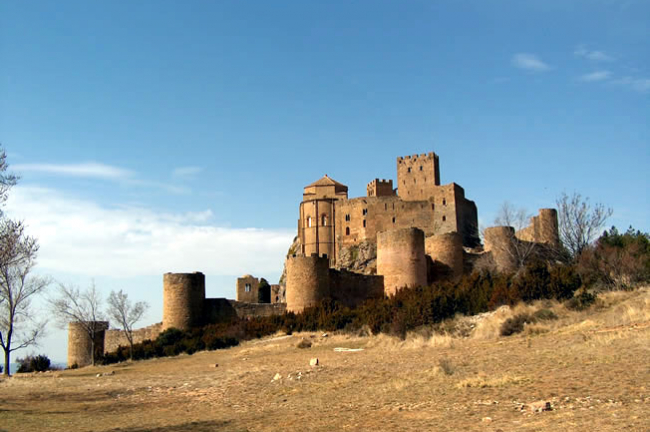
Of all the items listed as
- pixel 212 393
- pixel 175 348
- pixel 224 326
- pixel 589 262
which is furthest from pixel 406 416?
pixel 224 326

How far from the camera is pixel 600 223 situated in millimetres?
31750

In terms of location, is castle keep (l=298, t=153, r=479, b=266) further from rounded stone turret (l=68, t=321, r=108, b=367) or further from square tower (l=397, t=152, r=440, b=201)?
rounded stone turret (l=68, t=321, r=108, b=367)

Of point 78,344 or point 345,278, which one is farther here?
point 78,344

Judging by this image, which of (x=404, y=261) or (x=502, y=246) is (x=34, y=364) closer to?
(x=404, y=261)

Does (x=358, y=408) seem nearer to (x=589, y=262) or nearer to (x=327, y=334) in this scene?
(x=327, y=334)

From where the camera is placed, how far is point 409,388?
40.1 ft

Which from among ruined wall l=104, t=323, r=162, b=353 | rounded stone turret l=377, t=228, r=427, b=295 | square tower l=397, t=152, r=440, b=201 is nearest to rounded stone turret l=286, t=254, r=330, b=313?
rounded stone turret l=377, t=228, r=427, b=295

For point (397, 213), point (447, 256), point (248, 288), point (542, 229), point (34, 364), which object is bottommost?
point (34, 364)

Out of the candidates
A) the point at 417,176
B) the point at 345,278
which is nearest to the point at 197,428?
the point at 345,278

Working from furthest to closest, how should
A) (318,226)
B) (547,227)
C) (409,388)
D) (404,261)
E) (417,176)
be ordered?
1. (417,176)
2. (318,226)
3. (547,227)
4. (404,261)
5. (409,388)

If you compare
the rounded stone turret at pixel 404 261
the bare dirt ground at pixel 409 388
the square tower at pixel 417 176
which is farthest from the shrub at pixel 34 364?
the square tower at pixel 417 176

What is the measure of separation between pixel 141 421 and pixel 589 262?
17.7 m

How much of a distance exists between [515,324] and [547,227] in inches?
904

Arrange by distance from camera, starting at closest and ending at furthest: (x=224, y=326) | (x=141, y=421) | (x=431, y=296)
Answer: (x=141, y=421) < (x=431, y=296) < (x=224, y=326)
